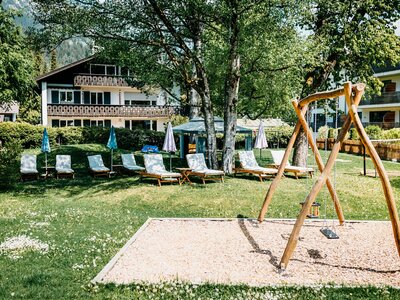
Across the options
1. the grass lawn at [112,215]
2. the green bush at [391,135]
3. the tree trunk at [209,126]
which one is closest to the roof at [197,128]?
the tree trunk at [209,126]

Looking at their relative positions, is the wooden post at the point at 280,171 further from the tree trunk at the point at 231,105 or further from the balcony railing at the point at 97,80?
the balcony railing at the point at 97,80

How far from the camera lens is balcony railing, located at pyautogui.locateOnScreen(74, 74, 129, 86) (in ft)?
134

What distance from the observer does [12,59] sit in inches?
817

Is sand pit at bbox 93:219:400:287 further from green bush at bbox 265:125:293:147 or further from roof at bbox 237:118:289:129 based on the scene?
green bush at bbox 265:125:293:147

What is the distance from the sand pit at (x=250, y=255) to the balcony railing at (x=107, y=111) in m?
30.8

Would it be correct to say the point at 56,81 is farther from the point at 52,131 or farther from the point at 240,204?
the point at 240,204

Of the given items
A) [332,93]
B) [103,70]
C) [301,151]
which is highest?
[103,70]

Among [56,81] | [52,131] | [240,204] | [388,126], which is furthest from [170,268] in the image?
[388,126]

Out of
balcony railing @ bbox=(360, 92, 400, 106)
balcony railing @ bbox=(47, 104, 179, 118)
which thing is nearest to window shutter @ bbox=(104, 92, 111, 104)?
balcony railing @ bbox=(47, 104, 179, 118)

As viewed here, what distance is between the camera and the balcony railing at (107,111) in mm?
40188

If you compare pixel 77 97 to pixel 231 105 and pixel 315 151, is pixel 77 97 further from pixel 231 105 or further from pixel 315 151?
pixel 315 151

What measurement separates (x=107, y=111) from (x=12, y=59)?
21.3 meters

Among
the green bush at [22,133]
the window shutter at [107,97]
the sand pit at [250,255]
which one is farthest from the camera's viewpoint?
the window shutter at [107,97]

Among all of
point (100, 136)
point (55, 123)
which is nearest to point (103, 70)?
point (55, 123)
